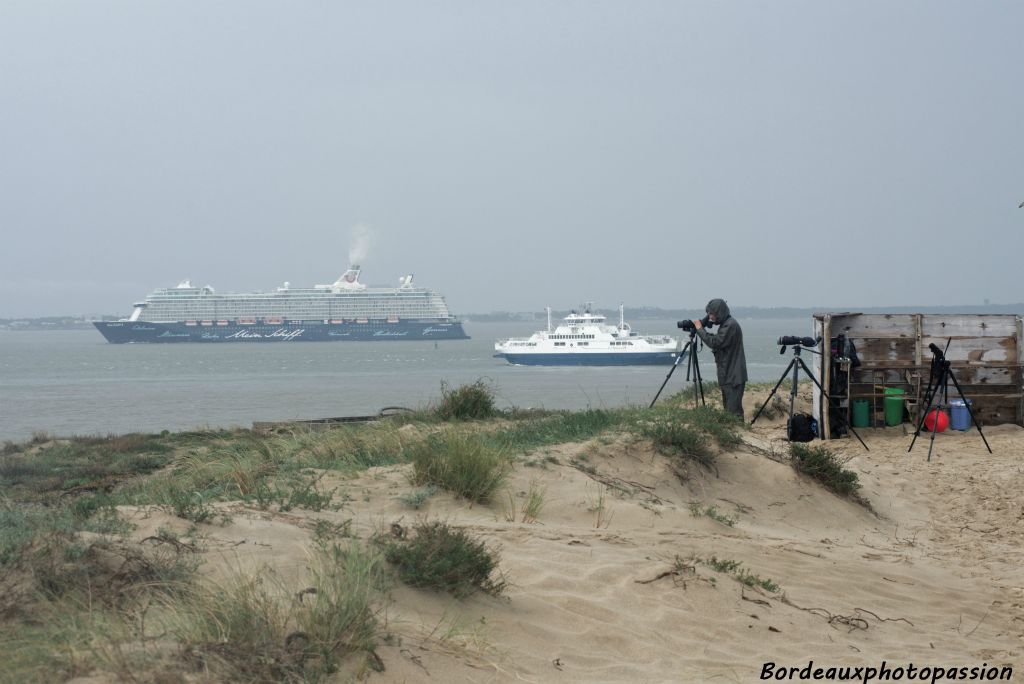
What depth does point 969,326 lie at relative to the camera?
10.8 meters

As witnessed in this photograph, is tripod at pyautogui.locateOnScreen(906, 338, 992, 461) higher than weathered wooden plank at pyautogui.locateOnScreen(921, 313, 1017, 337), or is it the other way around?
weathered wooden plank at pyautogui.locateOnScreen(921, 313, 1017, 337)

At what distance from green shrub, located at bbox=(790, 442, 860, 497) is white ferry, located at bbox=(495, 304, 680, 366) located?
140 ft

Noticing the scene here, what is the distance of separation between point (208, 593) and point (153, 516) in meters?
1.32

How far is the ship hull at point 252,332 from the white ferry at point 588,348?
3822cm

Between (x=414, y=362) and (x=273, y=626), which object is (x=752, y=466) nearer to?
(x=273, y=626)

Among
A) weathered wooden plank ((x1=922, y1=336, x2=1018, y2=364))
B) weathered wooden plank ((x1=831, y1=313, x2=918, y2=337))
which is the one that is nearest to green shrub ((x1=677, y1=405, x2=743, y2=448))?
weathered wooden plank ((x1=831, y1=313, x2=918, y2=337))

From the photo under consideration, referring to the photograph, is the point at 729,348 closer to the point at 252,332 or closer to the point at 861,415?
the point at 861,415

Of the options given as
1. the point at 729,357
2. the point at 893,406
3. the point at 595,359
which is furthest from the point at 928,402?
the point at 595,359

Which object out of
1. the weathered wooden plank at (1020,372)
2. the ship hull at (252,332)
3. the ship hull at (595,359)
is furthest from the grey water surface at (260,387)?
the ship hull at (252,332)

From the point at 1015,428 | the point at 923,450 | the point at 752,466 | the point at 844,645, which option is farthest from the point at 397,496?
the point at 1015,428

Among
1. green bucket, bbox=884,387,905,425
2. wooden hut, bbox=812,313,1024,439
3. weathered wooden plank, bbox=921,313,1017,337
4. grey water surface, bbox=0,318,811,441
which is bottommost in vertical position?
grey water surface, bbox=0,318,811,441

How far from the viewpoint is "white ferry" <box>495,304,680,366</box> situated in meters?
50.4

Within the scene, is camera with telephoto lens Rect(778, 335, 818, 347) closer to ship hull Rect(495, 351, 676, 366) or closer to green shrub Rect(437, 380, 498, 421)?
green shrub Rect(437, 380, 498, 421)

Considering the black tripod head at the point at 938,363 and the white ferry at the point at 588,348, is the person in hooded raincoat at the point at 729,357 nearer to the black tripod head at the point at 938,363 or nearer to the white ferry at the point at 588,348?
the black tripod head at the point at 938,363
